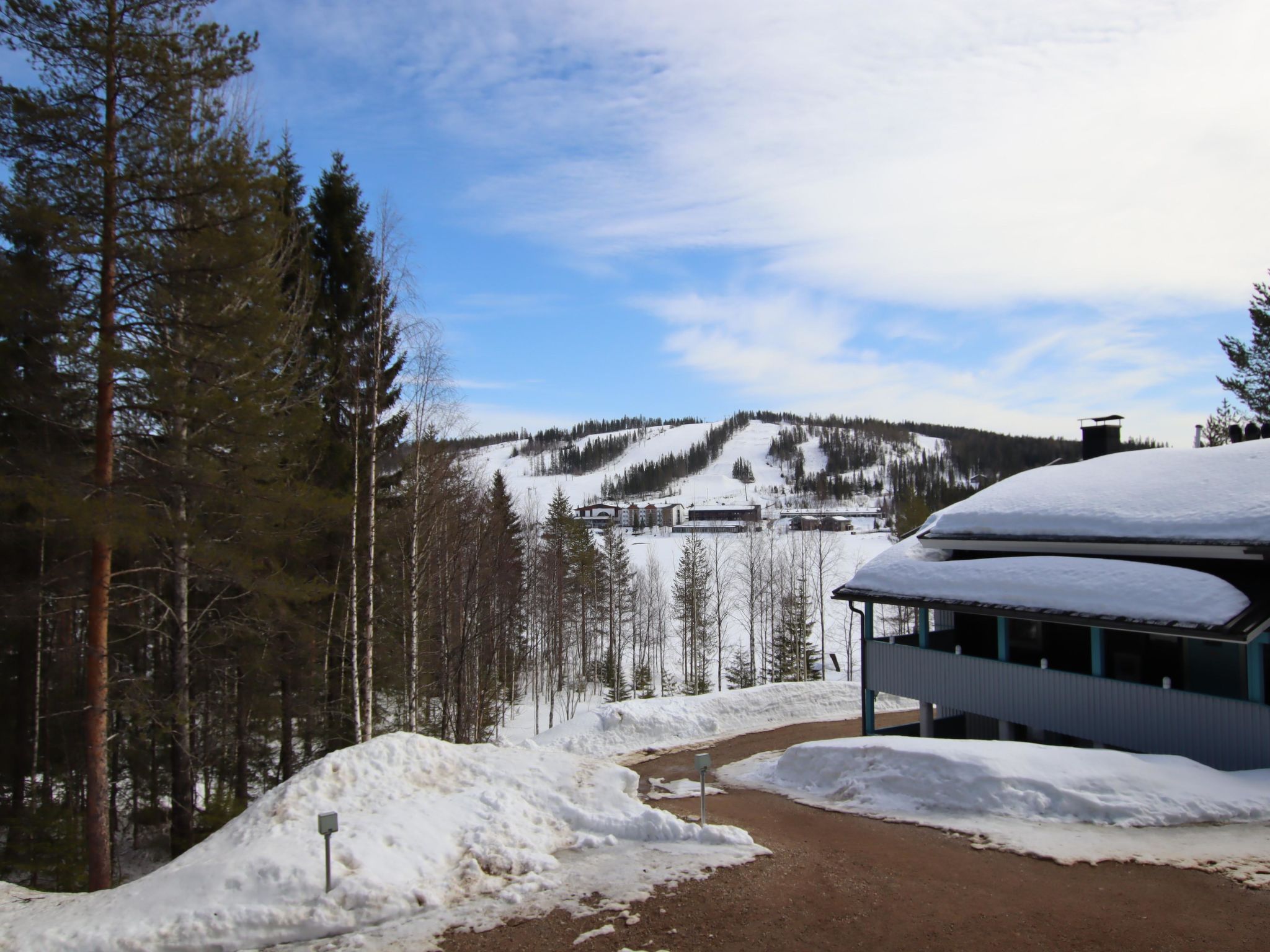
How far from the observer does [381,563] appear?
53.8ft

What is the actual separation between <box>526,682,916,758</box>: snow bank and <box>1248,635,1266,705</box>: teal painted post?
11246 millimetres

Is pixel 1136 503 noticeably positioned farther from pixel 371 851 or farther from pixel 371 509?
pixel 371 509

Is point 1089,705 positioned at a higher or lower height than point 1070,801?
higher

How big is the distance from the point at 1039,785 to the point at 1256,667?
4.05m

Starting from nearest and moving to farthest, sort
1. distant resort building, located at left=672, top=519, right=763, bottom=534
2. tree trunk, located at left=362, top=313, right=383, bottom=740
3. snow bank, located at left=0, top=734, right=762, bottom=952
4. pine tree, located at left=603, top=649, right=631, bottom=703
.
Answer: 1. snow bank, located at left=0, top=734, right=762, bottom=952
2. tree trunk, located at left=362, top=313, right=383, bottom=740
3. pine tree, located at left=603, top=649, right=631, bottom=703
4. distant resort building, located at left=672, top=519, right=763, bottom=534

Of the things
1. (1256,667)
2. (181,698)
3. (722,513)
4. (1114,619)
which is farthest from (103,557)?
(722,513)

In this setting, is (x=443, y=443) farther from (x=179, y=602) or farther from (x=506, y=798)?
(x=506, y=798)

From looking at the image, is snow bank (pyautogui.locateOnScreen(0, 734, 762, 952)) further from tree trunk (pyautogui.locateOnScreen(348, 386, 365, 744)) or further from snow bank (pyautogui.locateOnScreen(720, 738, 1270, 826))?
tree trunk (pyautogui.locateOnScreen(348, 386, 365, 744))

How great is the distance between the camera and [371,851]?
7074 millimetres

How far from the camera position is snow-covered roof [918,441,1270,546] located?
39.1 ft

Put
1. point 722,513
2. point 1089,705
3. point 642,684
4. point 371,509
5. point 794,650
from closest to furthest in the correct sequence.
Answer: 1. point 1089,705
2. point 371,509
3. point 794,650
4. point 642,684
5. point 722,513

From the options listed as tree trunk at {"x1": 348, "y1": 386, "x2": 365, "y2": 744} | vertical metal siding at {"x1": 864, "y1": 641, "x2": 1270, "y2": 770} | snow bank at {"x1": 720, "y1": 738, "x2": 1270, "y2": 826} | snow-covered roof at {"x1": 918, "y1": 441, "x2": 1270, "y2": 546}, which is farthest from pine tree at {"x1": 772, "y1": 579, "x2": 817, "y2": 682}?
snow bank at {"x1": 720, "y1": 738, "x2": 1270, "y2": 826}

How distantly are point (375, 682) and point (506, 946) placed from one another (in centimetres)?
1214

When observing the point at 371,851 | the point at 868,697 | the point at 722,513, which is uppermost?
the point at 722,513
